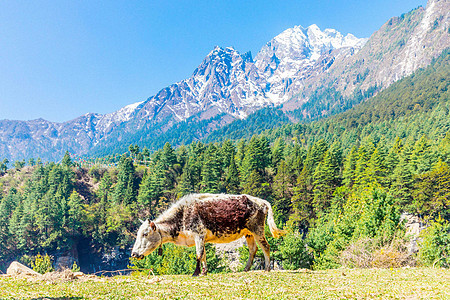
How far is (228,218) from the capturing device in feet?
35.6

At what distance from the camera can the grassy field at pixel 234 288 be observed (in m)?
6.95

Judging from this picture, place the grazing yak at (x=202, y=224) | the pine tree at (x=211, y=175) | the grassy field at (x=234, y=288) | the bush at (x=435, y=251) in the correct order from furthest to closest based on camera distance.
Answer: the pine tree at (x=211, y=175) < the bush at (x=435, y=251) < the grazing yak at (x=202, y=224) < the grassy field at (x=234, y=288)

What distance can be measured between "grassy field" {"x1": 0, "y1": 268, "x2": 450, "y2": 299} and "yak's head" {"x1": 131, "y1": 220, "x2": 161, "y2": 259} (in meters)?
1.12

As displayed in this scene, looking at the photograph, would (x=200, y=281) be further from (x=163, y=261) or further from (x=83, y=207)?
(x=83, y=207)

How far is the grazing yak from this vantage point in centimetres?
1005

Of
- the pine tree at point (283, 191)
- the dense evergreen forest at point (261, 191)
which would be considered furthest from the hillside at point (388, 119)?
the pine tree at point (283, 191)

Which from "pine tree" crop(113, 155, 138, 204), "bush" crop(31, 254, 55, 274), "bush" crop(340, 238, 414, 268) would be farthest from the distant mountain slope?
"bush" crop(31, 254, 55, 274)

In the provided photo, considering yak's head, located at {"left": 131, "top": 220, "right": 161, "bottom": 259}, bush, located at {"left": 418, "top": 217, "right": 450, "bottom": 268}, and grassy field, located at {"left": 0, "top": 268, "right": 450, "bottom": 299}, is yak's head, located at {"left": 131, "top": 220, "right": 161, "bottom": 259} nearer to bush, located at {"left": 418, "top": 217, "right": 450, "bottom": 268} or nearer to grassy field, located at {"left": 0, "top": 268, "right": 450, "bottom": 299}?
grassy field, located at {"left": 0, "top": 268, "right": 450, "bottom": 299}

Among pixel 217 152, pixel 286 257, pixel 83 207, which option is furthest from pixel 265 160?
pixel 83 207

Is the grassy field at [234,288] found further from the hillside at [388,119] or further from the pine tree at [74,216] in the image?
the hillside at [388,119]

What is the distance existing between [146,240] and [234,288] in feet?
12.7

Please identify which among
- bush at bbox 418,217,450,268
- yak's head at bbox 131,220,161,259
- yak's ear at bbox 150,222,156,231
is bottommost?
bush at bbox 418,217,450,268

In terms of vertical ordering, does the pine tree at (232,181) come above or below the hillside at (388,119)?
below

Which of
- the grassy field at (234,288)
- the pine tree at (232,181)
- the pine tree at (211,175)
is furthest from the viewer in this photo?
the pine tree at (232,181)
